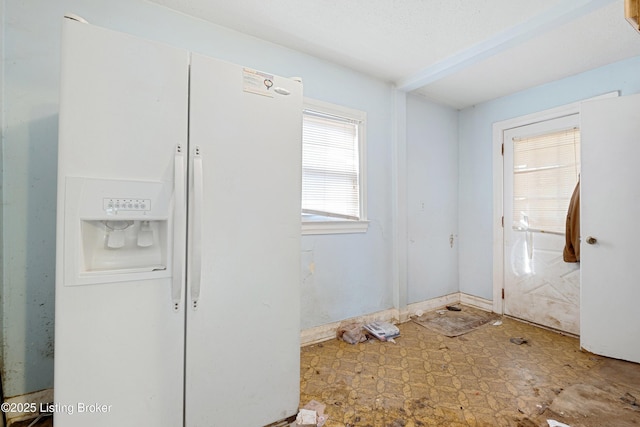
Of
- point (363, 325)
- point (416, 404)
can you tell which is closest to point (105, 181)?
point (416, 404)

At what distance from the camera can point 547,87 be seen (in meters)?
2.88

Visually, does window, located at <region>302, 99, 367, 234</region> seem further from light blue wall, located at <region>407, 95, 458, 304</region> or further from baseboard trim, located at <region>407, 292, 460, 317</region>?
baseboard trim, located at <region>407, 292, 460, 317</region>

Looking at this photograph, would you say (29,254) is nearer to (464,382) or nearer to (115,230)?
(115,230)

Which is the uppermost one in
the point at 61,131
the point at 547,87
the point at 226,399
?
the point at 547,87

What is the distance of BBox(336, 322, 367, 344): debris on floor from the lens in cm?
249

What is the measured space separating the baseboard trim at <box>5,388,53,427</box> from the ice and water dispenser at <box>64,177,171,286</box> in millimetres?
1088

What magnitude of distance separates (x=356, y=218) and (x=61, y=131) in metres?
2.17

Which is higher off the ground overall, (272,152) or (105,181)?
(272,152)

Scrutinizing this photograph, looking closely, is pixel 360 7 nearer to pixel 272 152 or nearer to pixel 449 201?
pixel 272 152

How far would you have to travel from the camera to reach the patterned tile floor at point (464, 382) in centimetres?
160

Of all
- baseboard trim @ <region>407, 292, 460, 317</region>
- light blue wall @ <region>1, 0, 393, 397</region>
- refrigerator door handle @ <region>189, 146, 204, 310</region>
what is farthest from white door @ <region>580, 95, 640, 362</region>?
light blue wall @ <region>1, 0, 393, 397</region>

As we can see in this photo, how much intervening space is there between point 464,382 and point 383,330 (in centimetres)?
80

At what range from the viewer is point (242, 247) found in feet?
4.42

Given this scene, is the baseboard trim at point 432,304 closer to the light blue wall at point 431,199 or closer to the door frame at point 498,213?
the light blue wall at point 431,199
